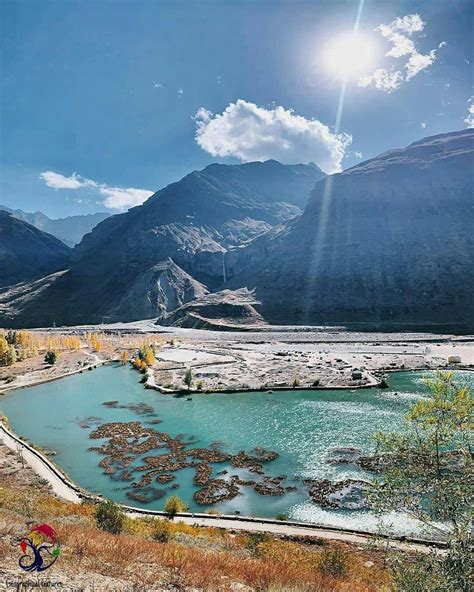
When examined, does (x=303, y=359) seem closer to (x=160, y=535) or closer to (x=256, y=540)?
(x=256, y=540)

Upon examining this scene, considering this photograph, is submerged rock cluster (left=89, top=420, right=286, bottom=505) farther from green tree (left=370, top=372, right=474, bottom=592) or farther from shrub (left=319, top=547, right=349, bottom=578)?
green tree (left=370, top=372, right=474, bottom=592)

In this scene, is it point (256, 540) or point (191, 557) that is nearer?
point (191, 557)

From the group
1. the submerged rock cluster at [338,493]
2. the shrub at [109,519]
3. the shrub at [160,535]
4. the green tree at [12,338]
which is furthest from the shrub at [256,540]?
the green tree at [12,338]

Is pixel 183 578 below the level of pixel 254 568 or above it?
above

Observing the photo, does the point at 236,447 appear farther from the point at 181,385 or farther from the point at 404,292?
the point at 404,292

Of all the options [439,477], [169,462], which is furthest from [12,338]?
[439,477]

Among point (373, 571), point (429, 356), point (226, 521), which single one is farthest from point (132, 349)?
point (373, 571)
